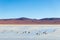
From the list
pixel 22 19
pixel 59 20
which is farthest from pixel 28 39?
pixel 22 19

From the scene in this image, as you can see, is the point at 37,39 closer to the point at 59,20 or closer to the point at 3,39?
the point at 3,39

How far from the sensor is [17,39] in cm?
852

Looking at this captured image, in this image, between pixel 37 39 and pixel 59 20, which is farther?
pixel 59 20

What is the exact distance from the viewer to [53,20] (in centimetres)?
3497

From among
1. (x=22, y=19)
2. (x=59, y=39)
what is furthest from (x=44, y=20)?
(x=59, y=39)

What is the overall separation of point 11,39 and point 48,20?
86.9ft

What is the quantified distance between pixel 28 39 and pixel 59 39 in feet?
4.21

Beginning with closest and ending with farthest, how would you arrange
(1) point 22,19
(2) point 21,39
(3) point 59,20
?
(2) point 21,39, (3) point 59,20, (1) point 22,19

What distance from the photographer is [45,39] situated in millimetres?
8516

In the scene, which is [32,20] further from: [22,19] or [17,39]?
[17,39]

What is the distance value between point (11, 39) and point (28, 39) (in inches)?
28.7

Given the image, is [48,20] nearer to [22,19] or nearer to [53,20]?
[53,20]

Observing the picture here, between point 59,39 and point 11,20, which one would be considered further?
point 11,20

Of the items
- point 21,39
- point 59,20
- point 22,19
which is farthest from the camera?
point 22,19
